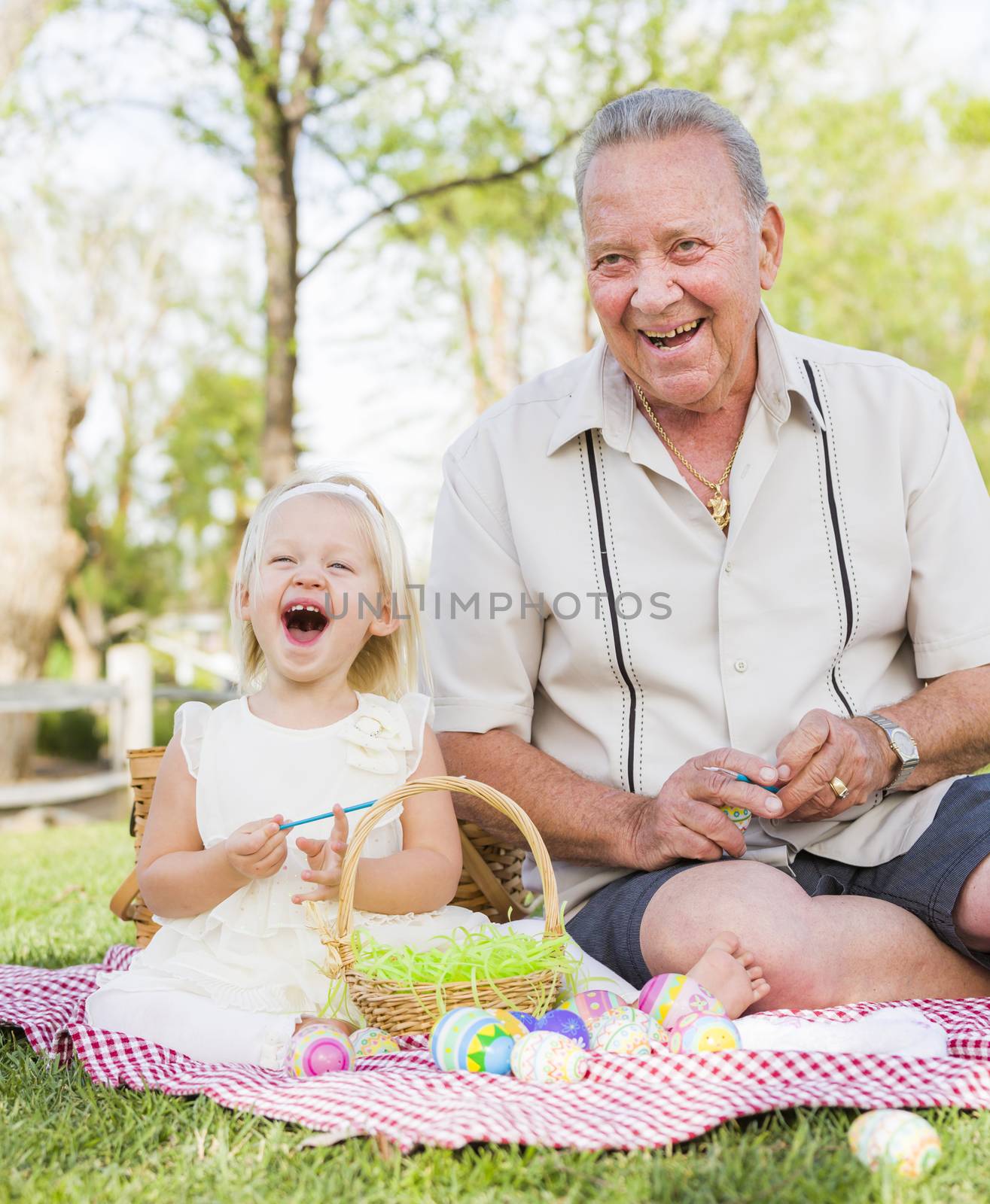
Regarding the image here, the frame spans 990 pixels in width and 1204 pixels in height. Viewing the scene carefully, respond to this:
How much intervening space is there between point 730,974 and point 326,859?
83 centimetres

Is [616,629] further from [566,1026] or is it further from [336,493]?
[566,1026]

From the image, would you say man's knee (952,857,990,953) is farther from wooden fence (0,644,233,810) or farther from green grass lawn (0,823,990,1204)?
wooden fence (0,644,233,810)

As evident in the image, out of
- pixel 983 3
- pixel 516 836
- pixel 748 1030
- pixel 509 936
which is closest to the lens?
pixel 748 1030

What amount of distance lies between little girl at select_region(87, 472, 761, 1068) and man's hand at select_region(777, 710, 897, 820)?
0.39 meters

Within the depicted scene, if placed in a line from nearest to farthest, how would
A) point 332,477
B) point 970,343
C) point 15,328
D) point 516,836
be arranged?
point 516,836 < point 332,477 < point 15,328 < point 970,343

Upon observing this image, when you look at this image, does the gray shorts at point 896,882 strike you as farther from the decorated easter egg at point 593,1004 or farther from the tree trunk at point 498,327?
the tree trunk at point 498,327

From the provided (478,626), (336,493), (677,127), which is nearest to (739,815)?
(478,626)

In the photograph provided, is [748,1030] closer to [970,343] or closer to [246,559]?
[246,559]

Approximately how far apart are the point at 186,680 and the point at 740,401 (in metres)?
17.6

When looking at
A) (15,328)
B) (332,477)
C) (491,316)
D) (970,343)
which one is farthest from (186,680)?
(332,477)

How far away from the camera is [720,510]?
9.04 ft

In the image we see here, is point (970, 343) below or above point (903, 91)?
below

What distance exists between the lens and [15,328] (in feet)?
37.6

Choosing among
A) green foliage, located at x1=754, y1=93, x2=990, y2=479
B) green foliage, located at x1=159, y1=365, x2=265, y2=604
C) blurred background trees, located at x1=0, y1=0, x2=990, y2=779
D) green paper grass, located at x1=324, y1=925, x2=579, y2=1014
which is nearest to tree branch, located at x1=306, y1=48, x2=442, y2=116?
blurred background trees, located at x1=0, y1=0, x2=990, y2=779
